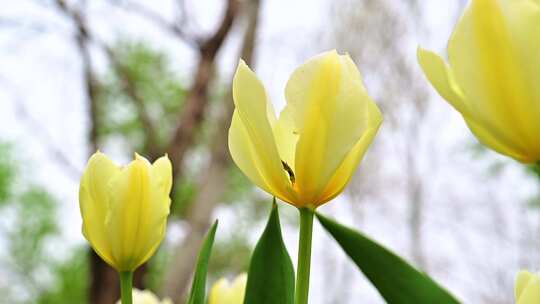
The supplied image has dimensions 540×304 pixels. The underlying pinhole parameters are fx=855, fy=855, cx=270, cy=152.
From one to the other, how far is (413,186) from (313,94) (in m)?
6.01

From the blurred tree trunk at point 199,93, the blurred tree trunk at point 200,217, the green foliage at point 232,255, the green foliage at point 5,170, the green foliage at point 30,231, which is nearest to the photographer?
the blurred tree trunk at point 200,217

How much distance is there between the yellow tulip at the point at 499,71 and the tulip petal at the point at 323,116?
31mm

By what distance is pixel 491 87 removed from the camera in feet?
0.82

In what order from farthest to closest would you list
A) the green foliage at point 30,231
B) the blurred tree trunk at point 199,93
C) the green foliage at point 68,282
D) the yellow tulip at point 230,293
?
the green foliage at point 30,231, the green foliage at point 68,282, the blurred tree trunk at point 199,93, the yellow tulip at point 230,293

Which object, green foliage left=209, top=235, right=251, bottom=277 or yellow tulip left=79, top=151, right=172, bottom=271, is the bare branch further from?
green foliage left=209, top=235, right=251, bottom=277

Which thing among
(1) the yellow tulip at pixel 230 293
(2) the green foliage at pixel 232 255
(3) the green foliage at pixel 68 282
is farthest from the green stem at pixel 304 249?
(3) the green foliage at pixel 68 282

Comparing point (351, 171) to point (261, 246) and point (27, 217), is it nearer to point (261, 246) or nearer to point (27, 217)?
point (261, 246)

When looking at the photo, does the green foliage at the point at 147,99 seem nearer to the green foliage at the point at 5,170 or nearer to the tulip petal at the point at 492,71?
the green foliage at the point at 5,170

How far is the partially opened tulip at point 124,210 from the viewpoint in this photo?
31 cm

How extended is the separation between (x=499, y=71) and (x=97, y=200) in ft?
0.51

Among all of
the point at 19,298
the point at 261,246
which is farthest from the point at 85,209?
the point at 19,298

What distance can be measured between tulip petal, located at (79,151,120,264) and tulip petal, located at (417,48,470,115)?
4.9 inches

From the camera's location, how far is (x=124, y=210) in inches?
Answer: 12.4

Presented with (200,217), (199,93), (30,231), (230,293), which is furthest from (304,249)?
(30,231)
